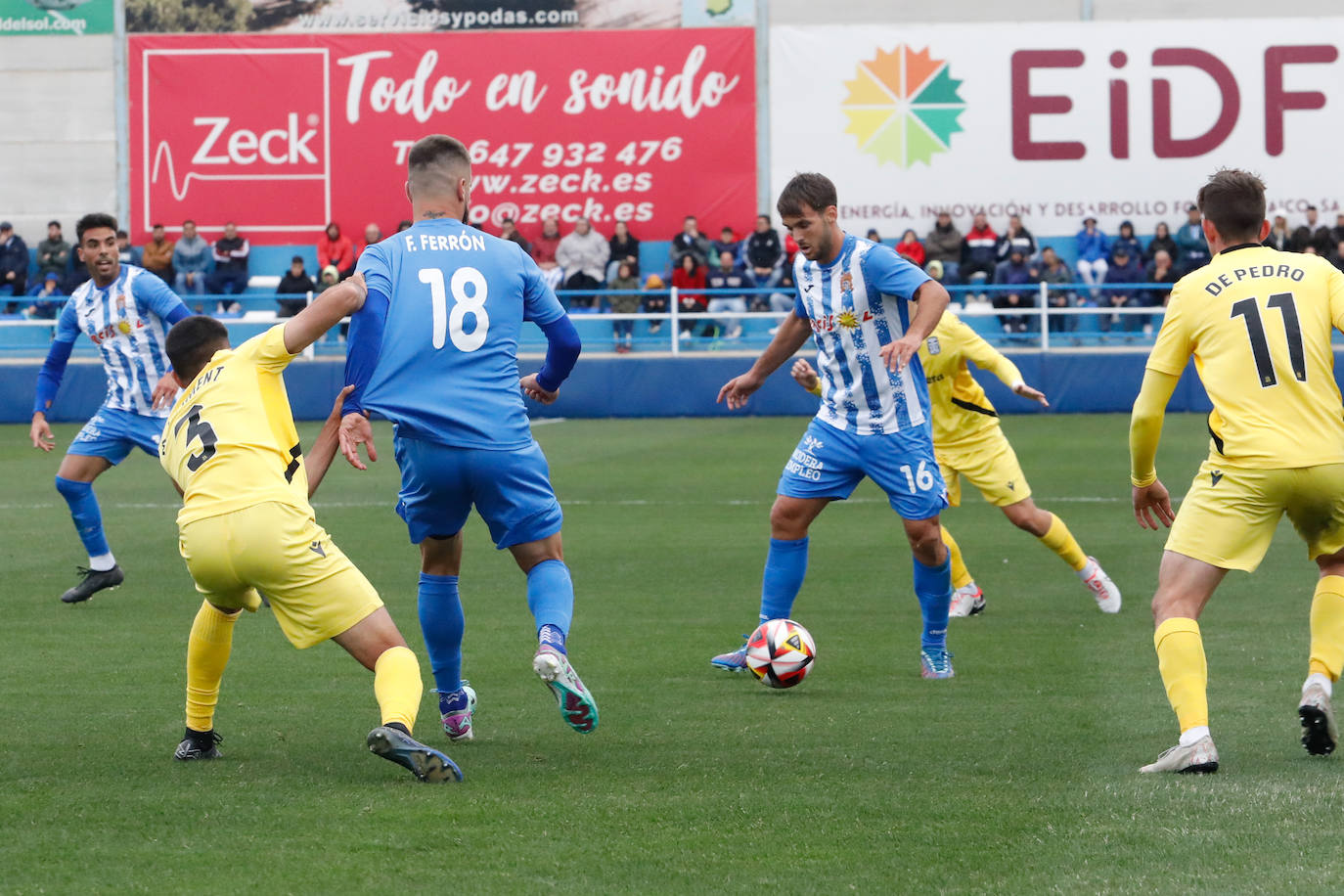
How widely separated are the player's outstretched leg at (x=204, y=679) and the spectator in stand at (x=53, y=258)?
24184 millimetres

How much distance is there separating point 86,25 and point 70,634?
974 inches

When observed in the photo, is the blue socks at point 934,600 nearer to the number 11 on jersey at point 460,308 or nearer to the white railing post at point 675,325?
the number 11 on jersey at point 460,308

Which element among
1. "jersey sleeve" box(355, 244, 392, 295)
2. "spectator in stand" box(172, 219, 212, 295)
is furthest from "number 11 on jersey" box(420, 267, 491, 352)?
"spectator in stand" box(172, 219, 212, 295)

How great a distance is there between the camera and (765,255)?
27281mm

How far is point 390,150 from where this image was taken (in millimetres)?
30344

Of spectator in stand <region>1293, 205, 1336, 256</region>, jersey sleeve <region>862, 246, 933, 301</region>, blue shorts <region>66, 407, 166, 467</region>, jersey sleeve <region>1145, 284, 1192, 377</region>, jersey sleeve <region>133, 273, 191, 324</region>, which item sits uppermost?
spectator in stand <region>1293, 205, 1336, 256</region>

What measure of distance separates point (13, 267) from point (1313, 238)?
2055cm

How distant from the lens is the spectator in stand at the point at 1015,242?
27.5m

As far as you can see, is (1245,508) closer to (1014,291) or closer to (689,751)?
(689,751)

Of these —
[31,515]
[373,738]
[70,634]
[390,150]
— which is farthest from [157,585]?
[390,150]

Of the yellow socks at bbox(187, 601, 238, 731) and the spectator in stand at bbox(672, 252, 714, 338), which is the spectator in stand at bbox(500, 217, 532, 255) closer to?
the spectator in stand at bbox(672, 252, 714, 338)

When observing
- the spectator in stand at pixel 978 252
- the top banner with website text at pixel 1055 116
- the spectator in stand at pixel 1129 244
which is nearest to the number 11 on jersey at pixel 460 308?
the spectator in stand at pixel 978 252

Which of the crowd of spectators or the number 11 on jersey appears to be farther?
the crowd of spectators

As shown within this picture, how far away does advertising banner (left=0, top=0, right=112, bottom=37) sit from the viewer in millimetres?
30656
